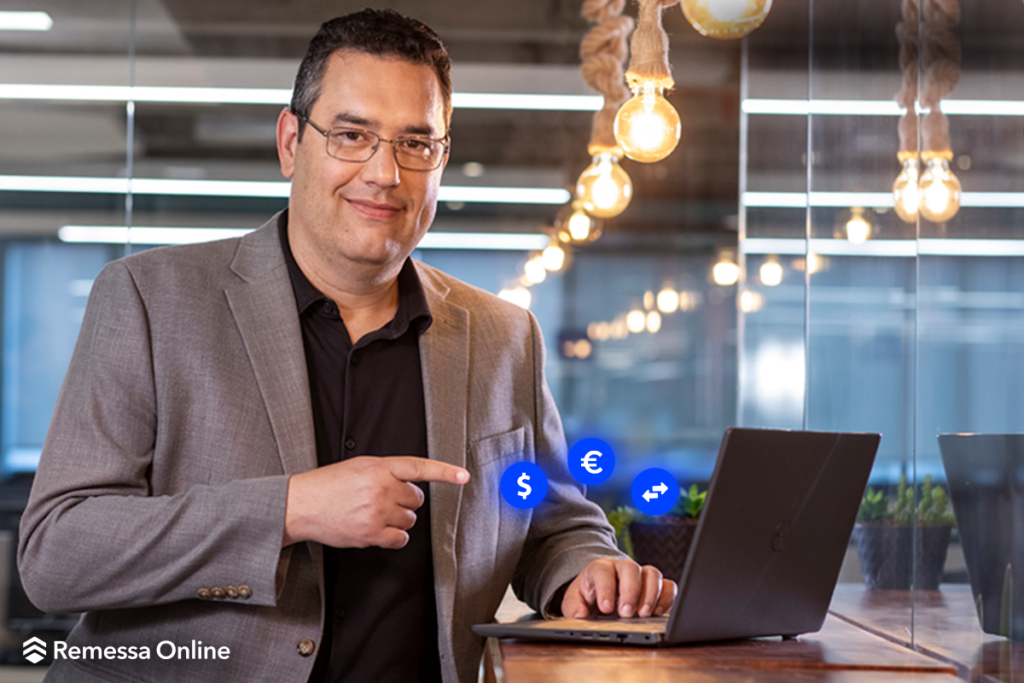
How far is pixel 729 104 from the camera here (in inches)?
223

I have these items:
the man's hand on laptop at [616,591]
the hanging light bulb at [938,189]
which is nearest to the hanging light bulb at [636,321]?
the hanging light bulb at [938,189]

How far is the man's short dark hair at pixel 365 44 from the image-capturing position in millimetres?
1429

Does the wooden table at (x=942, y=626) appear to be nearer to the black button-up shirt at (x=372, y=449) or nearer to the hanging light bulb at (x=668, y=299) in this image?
the black button-up shirt at (x=372, y=449)

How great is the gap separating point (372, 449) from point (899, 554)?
114 centimetres

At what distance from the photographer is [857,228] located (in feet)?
7.07

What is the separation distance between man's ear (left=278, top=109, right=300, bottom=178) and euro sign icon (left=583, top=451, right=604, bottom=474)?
651 mm

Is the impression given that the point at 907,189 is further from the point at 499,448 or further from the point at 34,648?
the point at 34,648

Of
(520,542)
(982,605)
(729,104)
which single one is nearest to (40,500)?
(520,542)

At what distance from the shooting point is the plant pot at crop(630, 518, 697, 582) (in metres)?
2.37

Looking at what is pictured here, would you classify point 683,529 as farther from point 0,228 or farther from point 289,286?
point 0,228

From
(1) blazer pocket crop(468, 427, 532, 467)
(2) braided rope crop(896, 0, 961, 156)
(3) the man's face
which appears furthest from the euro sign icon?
(2) braided rope crop(896, 0, 961, 156)

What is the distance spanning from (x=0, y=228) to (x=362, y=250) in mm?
4123

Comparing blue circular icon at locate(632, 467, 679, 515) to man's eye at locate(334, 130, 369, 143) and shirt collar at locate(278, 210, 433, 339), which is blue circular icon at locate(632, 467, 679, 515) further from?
man's eye at locate(334, 130, 369, 143)

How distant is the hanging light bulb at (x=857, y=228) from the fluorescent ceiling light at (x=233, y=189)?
343 centimetres
